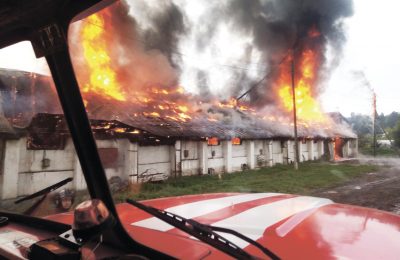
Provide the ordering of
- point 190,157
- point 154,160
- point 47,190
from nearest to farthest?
point 47,190
point 154,160
point 190,157

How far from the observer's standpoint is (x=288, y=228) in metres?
1.58

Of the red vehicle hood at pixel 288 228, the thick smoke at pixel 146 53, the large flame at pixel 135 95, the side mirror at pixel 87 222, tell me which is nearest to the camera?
the side mirror at pixel 87 222

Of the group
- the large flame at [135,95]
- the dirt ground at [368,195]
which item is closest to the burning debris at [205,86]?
the large flame at [135,95]

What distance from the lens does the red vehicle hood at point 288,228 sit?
126 cm

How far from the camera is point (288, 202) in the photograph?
224 centimetres

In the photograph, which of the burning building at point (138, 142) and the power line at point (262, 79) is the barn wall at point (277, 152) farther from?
the power line at point (262, 79)

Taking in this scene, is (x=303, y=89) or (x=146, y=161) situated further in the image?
(x=303, y=89)

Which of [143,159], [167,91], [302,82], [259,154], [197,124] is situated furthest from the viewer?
[302,82]

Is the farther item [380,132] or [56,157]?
[380,132]

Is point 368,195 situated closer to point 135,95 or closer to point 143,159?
point 143,159

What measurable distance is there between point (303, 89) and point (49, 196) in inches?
1415

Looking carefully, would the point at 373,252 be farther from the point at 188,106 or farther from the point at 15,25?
the point at 188,106

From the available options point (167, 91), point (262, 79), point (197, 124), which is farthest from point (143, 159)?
point (262, 79)

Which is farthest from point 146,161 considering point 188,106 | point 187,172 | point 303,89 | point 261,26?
point 303,89
